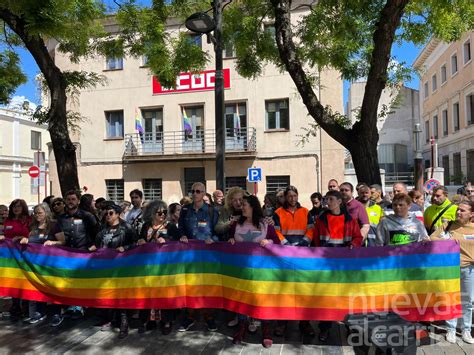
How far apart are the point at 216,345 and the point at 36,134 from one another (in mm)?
44990

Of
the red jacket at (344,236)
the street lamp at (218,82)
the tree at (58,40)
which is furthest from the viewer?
the street lamp at (218,82)

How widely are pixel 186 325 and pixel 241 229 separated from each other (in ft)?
4.79

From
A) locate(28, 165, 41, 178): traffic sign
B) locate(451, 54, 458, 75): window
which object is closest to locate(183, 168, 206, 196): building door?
locate(28, 165, 41, 178): traffic sign

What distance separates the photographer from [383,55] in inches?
254

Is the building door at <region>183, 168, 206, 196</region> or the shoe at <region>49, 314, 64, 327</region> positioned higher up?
the building door at <region>183, 168, 206, 196</region>

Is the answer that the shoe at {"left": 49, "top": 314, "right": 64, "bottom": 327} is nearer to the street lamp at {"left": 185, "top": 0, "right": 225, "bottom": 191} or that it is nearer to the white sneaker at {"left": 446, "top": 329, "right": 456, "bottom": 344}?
the street lamp at {"left": 185, "top": 0, "right": 225, "bottom": 191}

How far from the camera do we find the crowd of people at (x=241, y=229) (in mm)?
4664

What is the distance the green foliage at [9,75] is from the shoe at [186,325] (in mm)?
8128

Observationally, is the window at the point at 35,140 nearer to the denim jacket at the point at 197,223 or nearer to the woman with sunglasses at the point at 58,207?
the woman with sunglasses at the point at 58,207

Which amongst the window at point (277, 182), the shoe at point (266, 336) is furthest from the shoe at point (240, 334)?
the window at point (277, 182)

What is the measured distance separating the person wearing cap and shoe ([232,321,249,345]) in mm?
1498

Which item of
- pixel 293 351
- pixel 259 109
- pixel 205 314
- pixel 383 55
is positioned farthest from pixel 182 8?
pixel 259 109

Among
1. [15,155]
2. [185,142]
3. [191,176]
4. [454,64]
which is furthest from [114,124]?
[454,64]

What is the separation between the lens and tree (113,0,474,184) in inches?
263
